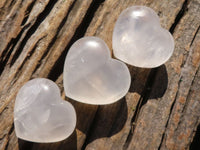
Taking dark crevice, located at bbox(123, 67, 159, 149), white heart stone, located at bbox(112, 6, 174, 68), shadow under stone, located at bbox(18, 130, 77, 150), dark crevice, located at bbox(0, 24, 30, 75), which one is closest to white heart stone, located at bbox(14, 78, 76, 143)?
shadow under stone, located at bbox(18, 130, 77, 150)

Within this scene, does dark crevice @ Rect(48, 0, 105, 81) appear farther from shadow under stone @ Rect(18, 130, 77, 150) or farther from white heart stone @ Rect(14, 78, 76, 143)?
shadow under stone @ Rect(18, 130, 77, 150)

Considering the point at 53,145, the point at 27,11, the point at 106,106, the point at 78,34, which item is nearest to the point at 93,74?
the point at 106,106

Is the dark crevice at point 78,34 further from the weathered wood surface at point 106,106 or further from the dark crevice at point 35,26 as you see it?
the dark crevice at point 35,26

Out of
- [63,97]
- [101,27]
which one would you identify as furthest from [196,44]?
[63,97]

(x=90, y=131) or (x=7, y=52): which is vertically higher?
(x=7, y=52)

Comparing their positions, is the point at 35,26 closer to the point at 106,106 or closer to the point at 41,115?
the point at 41,115

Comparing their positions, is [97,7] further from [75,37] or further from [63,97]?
[63,97]
